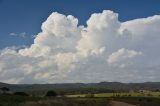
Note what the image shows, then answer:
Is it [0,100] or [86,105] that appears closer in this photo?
[0,100]

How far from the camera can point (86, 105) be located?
300ft

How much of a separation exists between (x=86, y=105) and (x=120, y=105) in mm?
8580

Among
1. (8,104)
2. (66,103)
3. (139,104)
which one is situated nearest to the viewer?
(8,104)

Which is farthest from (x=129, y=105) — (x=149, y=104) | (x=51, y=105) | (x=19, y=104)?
(x=19, y=104)

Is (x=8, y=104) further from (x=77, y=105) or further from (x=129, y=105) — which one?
(x=129, y=105)

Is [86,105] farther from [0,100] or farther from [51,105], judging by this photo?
[0,100]

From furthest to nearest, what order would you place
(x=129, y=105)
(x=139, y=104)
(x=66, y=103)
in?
1. (x=139, y=104)
2. (x=129, y=105)
3. (x=66, y=103)

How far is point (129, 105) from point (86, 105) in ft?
41.2

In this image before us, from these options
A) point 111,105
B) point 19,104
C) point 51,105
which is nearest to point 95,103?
point 111,105

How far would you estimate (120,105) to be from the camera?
94188mm

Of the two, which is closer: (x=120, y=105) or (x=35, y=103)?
(x=35, y=103)

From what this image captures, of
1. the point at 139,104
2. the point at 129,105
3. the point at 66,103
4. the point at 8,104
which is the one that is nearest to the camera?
the point at 8,104

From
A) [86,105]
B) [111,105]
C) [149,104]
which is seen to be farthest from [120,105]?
[149,104]

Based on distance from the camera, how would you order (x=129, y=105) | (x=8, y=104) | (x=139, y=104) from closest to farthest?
(x=8, y=104)
(x=129, y=105)
(x=139, y=104)
